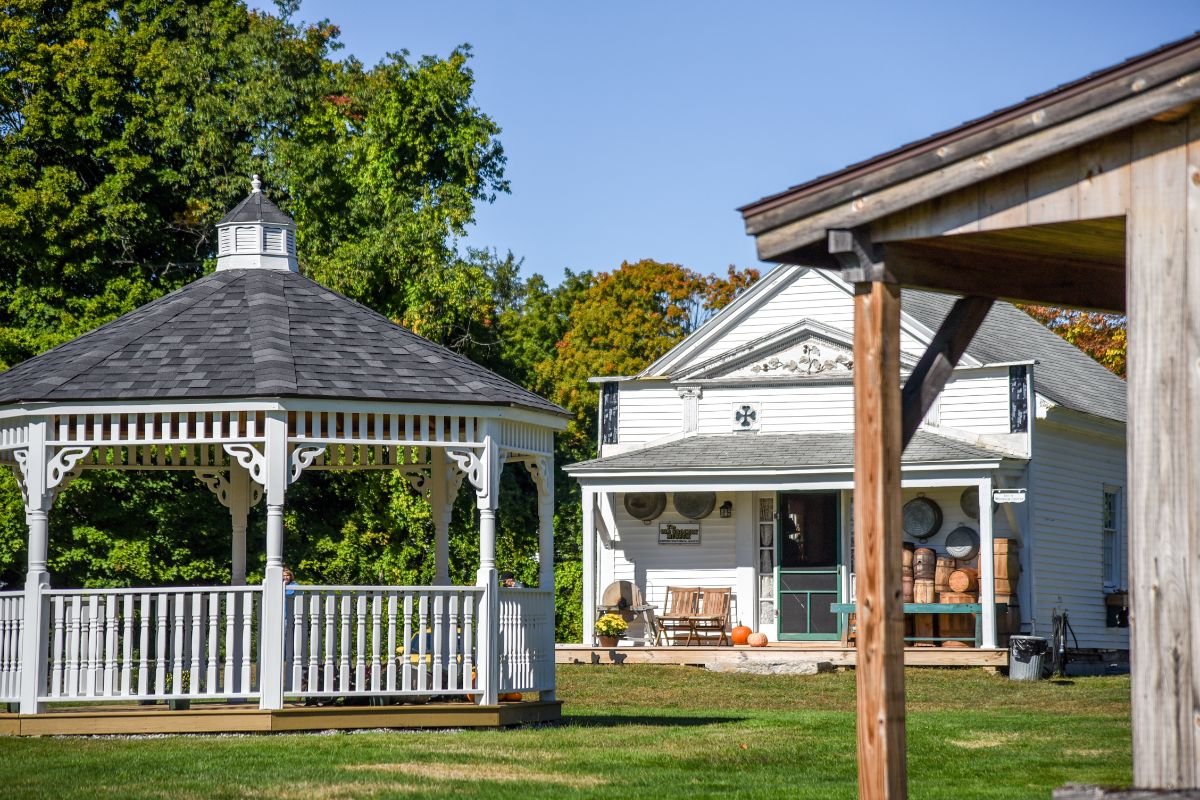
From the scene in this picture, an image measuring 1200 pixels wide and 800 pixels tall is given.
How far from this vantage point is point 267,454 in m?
15.1

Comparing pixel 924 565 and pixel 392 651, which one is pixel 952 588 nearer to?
pixel 924 565

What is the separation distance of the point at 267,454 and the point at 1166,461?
9.45m

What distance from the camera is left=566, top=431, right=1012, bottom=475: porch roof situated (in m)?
24.9

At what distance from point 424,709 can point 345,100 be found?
2125 centimetres

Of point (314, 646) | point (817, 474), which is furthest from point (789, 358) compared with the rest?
point (314, 646)

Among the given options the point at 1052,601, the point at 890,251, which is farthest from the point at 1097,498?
the point at 890,251

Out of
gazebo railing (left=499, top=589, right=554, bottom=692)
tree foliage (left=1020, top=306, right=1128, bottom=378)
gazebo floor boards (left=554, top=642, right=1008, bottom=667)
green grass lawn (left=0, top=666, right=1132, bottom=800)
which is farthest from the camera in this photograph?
tree foliage (left=1020, top=306, right=1128, bottom=378)

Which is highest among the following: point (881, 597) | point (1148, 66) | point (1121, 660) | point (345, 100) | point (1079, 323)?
point (345, 100)

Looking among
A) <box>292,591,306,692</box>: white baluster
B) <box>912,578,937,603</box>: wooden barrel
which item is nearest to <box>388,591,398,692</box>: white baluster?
<box>292,591,306,692</box>: white baluster

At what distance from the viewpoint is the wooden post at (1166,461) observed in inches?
281

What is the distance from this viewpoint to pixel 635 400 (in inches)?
1134

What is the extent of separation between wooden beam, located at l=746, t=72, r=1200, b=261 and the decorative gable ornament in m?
19.3

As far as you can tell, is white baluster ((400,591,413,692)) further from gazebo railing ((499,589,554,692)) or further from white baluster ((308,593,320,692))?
gazebo railing ((499,589,554,692))

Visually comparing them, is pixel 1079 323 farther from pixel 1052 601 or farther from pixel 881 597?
pixel 881 597
